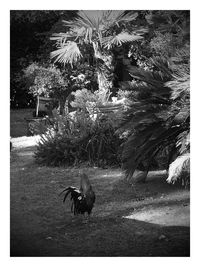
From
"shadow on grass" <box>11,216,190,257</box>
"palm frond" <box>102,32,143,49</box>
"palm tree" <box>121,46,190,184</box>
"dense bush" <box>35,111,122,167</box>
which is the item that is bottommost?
"shadow on grass" <box>11,216,190,257</box>

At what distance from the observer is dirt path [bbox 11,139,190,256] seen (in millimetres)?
3562

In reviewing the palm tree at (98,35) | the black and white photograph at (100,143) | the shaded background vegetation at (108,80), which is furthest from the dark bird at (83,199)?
the palm tree at (98,35)

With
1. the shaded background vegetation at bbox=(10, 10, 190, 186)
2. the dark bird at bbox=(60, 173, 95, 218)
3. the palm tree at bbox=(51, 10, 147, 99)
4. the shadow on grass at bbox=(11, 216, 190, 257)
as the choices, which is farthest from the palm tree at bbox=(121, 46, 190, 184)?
the shadow on grass at bbox=(11, 216, 190, 257)

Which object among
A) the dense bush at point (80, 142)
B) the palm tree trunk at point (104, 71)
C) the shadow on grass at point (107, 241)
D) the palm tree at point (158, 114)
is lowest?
the shadow on grass at point (107, 241)

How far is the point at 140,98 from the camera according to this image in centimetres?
489

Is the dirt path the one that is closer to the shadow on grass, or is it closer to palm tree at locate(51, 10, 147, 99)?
the shadow on grass

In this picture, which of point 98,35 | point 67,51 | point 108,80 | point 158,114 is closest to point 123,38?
point 98,35

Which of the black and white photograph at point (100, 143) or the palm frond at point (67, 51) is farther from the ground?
the palm frond at point (67, 51)

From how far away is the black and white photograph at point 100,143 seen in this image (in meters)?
3.74

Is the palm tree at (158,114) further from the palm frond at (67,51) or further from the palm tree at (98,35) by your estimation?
the palm frond at (67,51)

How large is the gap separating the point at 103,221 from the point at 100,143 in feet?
8.64

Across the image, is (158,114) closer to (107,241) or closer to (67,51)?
A: (107,241)

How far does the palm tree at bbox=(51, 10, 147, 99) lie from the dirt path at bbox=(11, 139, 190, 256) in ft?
5.58
